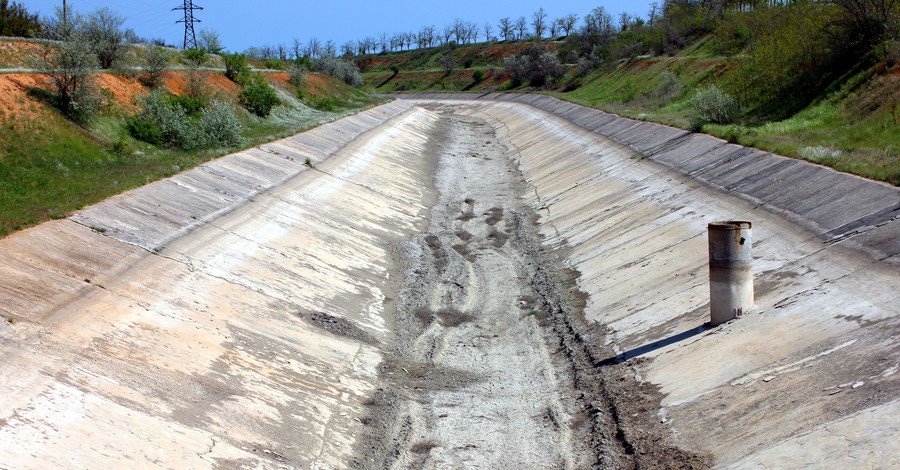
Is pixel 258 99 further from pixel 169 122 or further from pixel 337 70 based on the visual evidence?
pixel 337 70

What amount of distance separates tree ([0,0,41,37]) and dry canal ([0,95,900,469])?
3122cm

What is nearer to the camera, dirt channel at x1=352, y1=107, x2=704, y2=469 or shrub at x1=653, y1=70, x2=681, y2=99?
dirt channel at x1=352, y1=107, x2=704, y2=469

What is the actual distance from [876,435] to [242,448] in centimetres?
759

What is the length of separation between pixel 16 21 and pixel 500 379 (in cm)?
4739

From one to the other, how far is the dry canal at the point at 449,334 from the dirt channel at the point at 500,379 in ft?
0.20

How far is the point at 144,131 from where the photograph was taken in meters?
34.7

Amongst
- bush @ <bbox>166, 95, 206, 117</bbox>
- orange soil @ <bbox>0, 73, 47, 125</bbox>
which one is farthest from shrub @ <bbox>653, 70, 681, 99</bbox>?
orange soil @ <bbox>0, 73, 47, 125</bbox>

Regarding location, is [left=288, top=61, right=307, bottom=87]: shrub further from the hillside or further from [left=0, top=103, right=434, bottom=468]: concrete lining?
[left=0, top=103, right=434, bottom=468]: concrete lining

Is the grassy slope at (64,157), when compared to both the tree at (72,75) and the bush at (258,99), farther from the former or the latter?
the bush at (258,99)

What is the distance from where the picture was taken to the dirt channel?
12.3 m

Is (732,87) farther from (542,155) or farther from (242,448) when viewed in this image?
(242,448)

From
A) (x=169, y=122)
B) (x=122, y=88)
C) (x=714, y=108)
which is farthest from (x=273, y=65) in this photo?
(x=714, y=108)

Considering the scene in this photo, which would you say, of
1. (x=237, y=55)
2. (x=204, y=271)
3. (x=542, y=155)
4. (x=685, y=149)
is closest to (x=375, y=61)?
(x=237, y=55)

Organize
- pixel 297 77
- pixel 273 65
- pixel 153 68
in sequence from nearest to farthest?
pixel 153 68, pixel 297 77, pixel 273 65
